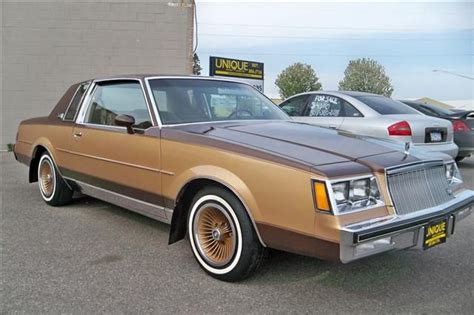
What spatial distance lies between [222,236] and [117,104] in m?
2.00

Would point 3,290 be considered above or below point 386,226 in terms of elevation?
below

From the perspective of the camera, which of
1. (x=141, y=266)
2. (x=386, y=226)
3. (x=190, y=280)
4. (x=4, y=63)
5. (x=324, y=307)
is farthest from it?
(x=4, y=63)

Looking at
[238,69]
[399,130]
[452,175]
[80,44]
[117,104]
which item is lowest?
[452,175]

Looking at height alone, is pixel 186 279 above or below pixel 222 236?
below

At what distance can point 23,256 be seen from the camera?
152 inches

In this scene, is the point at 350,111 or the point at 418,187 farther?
the point at 350,111

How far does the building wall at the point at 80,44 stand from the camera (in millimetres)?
11602

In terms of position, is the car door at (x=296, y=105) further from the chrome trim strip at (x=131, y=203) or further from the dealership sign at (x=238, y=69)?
the dealership sign at (x=238, y=69)

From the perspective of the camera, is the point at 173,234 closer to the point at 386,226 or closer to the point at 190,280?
the point at 190,280

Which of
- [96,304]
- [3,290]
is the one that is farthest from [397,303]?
[3,290]

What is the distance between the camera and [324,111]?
7.29 m

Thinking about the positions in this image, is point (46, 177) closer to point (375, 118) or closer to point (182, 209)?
point (182, 209)

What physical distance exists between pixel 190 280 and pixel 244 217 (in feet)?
2.23

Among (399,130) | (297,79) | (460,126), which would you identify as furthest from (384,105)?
(297,79)
